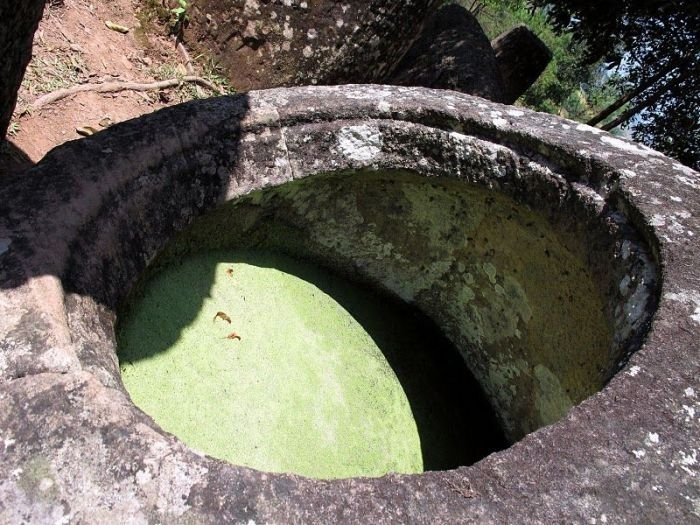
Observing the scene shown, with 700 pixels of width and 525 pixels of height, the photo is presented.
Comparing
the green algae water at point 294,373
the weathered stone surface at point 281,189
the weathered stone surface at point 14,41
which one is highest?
the weathered stone surface at point 14,41

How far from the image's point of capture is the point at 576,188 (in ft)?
5.62

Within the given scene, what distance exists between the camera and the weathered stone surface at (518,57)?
4188mm

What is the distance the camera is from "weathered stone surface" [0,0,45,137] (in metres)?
1.37

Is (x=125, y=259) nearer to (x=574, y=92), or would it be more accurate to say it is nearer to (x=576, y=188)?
(x=576, y=188)

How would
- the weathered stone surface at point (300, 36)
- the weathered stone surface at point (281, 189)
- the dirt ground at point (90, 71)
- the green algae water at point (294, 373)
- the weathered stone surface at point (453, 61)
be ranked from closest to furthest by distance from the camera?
the weathered stone surface at point (281, 189) → the green algae water at point (294, 373) → the dirt ground at point (90, 71) → the weathered stone surface at point (300, 36) → the weathered stone surface at point (453, 61)

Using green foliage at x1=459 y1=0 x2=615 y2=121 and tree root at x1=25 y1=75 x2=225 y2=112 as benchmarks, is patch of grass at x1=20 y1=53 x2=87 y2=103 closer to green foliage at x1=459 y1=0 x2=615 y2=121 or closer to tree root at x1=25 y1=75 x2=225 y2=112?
tree root at x1=25 y1=75 x2=225 y2=112

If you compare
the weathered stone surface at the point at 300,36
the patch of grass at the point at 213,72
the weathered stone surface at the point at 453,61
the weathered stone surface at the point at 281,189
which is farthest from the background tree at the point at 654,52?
the weathered stone surface at the point at 281,189

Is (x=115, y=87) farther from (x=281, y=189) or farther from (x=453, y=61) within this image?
(x=453, y=61)

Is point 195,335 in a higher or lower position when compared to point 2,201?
lower

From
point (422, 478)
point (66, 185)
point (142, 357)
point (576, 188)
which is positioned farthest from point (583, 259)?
point (66, 185)

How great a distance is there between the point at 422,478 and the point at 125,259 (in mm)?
796

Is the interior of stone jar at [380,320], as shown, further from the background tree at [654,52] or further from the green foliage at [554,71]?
the green foliage at [554,71]

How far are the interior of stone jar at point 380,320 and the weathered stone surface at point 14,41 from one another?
493mm

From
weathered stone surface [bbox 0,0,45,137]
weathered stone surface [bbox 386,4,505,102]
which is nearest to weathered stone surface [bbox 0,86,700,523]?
weathered stone surface [bbox 0,0,45,137]
